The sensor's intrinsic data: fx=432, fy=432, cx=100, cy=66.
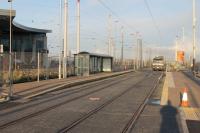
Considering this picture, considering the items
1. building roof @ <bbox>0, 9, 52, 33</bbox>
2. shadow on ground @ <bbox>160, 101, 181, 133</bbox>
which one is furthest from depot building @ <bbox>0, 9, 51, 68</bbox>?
shadow on ground @ <bbox>160, 101, 181, 133</bbox>

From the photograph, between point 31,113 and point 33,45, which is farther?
point 33,45

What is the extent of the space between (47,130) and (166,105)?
9.13 m

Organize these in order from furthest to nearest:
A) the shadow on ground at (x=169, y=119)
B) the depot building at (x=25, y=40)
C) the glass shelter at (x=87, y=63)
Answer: the depot building at (x=25, y=40) < the glass shelter at (x=87, y=63) < the shadow on ground at (x=169, y=119)

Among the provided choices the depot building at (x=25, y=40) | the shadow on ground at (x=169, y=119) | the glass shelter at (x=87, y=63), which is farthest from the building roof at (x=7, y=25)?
the shadow on ground at (x=169, y=119)

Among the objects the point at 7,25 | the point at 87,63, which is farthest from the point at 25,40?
the point at 87,63

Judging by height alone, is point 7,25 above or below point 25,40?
above

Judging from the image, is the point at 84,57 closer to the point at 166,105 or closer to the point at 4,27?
the point at 4,27

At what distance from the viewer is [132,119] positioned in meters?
14.1

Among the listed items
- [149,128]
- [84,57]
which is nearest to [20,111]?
[149,128]

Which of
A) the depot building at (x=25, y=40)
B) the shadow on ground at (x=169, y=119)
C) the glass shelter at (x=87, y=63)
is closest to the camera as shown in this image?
the shadow on ground at (x=169, y=119)

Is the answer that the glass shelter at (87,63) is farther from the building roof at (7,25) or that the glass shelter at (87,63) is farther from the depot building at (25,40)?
the depot building at (25,40)

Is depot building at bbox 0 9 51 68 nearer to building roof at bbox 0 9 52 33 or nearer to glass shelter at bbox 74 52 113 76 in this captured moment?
building roof at bbox 0 9 52 33

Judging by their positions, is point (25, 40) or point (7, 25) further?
point (25, 40)

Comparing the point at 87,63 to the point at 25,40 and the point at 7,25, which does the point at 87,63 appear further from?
the point at 25,40
